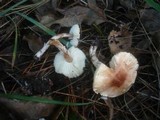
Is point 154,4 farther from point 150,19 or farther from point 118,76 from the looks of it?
point 118,76

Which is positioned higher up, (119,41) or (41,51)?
(41,51)

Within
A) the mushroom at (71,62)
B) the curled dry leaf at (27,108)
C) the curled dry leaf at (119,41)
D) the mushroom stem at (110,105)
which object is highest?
the mushroom at (71,62)

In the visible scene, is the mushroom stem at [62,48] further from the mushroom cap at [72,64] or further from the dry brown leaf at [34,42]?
the dry brown leaf at [34,42]

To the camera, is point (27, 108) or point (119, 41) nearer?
point (27, 108)

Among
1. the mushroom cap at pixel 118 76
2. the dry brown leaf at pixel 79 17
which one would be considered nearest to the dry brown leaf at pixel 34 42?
the dry brown leaf at pixel 79 17

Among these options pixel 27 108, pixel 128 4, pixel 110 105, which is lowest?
pixel 110 105

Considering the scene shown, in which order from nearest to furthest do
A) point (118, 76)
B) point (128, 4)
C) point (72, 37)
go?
point (118, 76) < point (72, 37) < point (128, 4)

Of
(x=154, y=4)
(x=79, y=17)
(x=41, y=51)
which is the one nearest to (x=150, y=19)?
(x=154, y=4)
